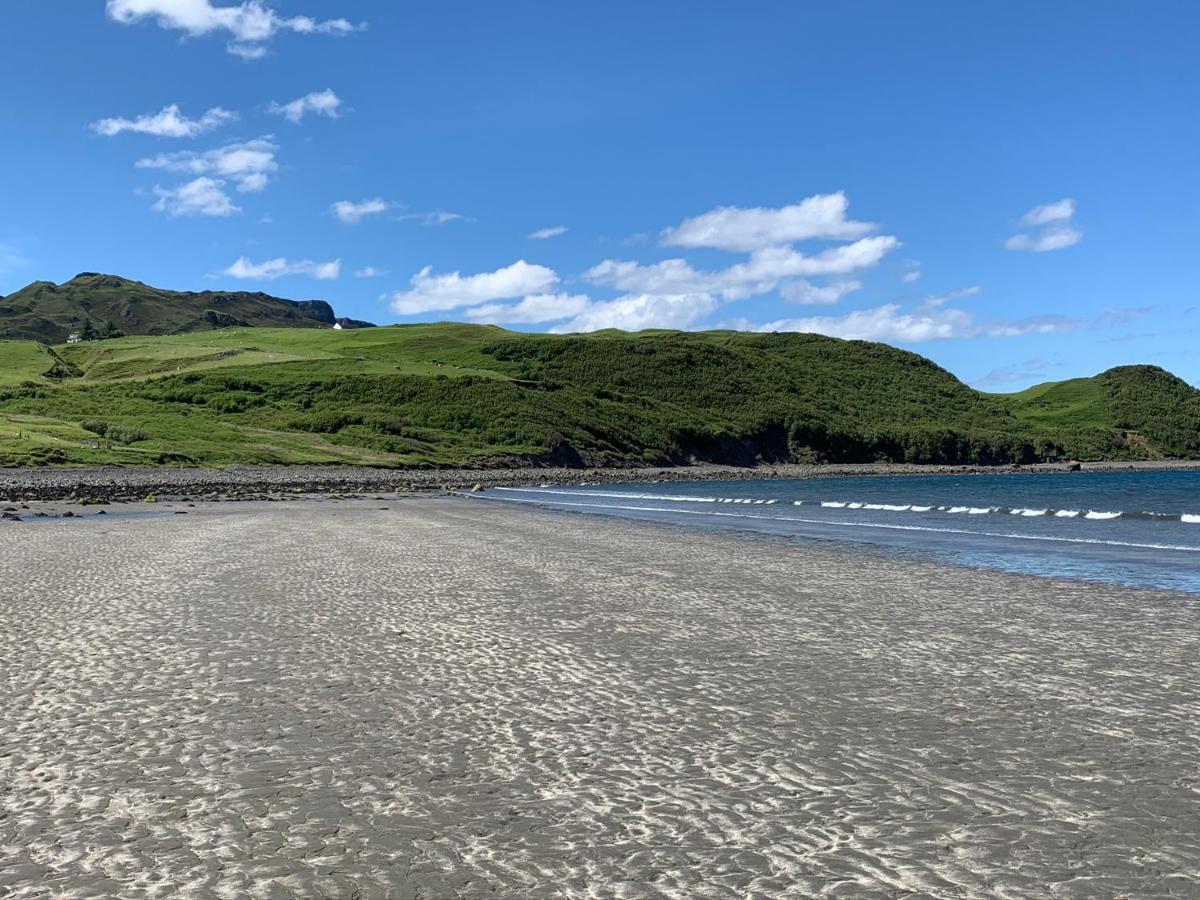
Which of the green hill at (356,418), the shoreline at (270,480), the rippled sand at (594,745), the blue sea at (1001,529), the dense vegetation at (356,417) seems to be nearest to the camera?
the rippled sand at (594,745)

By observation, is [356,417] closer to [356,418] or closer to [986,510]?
[356,418]

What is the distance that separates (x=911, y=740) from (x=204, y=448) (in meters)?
104

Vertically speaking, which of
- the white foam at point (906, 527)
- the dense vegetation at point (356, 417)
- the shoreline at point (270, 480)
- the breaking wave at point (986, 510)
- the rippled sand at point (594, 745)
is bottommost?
the rippled sand at point (594, 745)

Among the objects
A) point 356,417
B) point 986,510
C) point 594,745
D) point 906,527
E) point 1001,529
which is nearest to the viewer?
point 594,745

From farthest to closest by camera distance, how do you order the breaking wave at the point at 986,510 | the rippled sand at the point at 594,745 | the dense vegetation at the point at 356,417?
the dense vegetation at the point at 356,417
the breaking wave at the point at 986,510
the rippled sand at the point at 594,745

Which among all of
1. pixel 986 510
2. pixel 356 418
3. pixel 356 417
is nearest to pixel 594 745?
pixel 986 510

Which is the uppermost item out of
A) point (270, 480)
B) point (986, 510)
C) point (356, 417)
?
point (356, 417)

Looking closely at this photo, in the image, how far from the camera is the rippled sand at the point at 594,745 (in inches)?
224

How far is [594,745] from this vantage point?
8258 millimetres

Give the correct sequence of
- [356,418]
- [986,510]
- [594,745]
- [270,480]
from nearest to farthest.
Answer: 1. [594,745]
2. [986,510]
3. [270,480]
4. [356,418]

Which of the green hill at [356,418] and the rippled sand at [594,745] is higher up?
the green hill at [356,418]

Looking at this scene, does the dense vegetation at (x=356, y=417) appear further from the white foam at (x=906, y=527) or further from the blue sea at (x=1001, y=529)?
the blue sea at (x=1001, y=529)

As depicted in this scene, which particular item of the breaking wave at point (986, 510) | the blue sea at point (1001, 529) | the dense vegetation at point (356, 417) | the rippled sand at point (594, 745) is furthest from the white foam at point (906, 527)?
→ the dense vegetation at point (356, 417)

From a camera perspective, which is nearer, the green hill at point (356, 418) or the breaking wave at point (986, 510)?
the breaking wave at point (986, 510)
